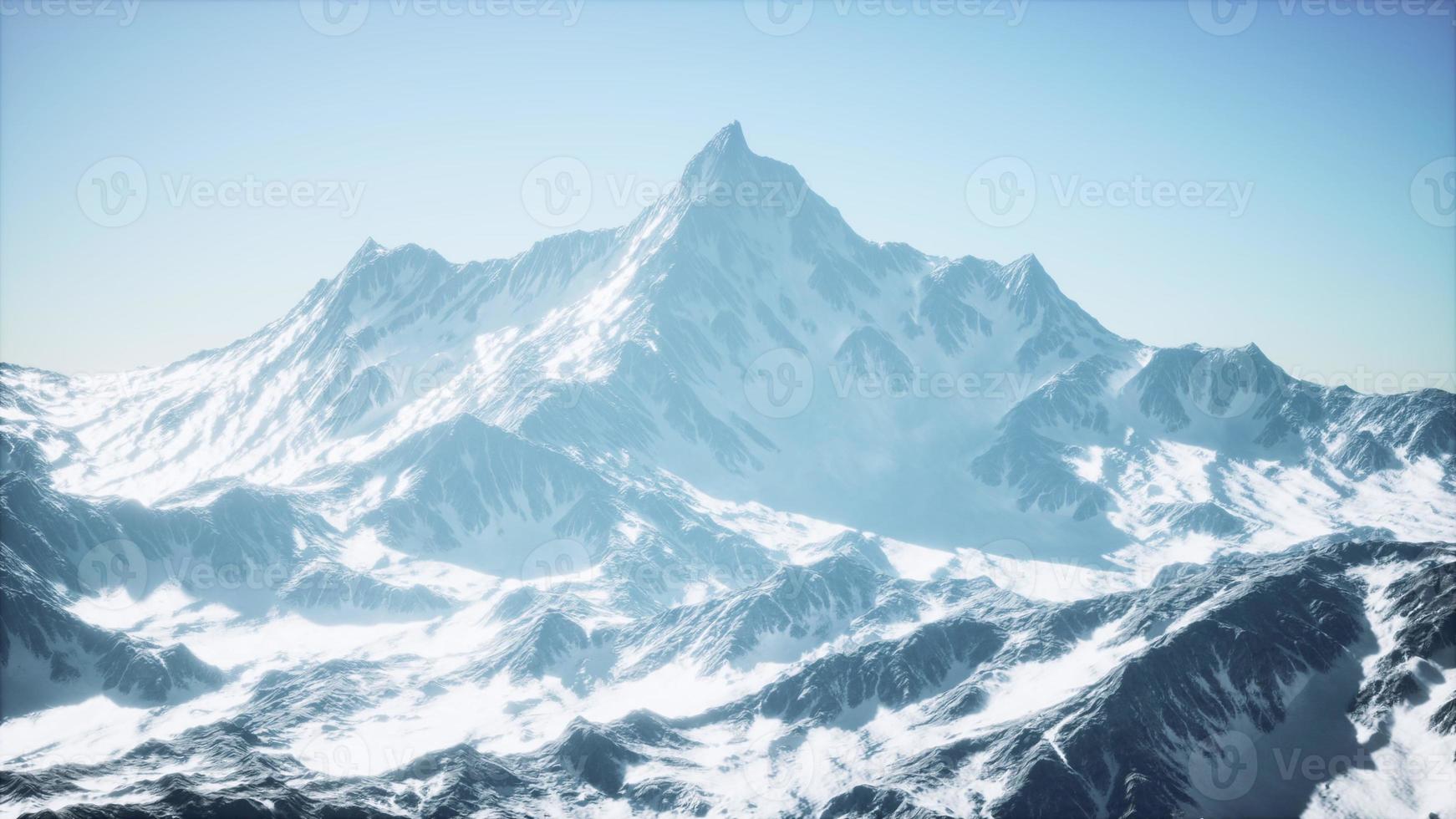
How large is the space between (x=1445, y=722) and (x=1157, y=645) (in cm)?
3899

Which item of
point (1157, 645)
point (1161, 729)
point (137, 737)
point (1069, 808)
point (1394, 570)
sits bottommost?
point (137, 737)

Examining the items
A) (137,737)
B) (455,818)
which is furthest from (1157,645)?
(137,737)

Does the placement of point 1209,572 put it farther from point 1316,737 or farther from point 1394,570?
point 1316,737

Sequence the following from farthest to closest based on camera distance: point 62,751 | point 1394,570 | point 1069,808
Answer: point 62,751, point 1394,570, point 1069,808

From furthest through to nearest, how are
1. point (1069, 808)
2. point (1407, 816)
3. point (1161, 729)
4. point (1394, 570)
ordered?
point (1394, 570)
point (1161, 729)
point (1069, 808)
point (1407, 816)

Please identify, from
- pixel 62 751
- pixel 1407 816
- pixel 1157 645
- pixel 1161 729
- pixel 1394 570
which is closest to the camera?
pixel 1407 816

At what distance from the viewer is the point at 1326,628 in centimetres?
16088

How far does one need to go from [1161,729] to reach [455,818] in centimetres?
10993

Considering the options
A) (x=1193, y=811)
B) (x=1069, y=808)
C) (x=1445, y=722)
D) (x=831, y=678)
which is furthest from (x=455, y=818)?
(x=1445, y=722)

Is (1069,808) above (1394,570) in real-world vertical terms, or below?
below

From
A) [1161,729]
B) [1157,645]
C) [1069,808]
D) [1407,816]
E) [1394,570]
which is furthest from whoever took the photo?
[1394,570]

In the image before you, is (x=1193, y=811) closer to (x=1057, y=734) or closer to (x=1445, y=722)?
(x=1057, y=734)

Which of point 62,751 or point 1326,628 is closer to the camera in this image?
point 1326,628

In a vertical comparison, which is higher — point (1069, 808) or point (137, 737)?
point (1069, 808)
